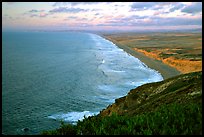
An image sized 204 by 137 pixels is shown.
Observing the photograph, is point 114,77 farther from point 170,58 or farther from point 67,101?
point 170,58

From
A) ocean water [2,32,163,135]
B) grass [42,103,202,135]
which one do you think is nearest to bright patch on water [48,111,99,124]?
ocean water [2,32,163,135]

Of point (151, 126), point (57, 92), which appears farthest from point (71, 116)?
point (151, 126)

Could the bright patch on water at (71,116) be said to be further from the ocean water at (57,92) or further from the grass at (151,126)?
the grass at (151,126)

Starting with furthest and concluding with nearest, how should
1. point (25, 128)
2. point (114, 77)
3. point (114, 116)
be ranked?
1. point (114, 77)
2. point (25, 128)
3. point (114, 116)

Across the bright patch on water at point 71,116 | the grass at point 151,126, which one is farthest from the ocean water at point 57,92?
the grass at point 151,126

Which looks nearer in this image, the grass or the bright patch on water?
the grass

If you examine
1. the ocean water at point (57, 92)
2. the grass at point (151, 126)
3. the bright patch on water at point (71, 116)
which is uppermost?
the grass at point (151, 126)

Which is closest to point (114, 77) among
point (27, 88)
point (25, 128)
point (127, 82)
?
point (127, 82)

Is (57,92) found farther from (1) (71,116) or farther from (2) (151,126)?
(2) (151,126)

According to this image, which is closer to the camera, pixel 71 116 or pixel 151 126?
pixel 151 126

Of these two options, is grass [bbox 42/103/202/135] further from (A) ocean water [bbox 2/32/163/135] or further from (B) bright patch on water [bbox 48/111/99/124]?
(B) bright patch on water [bbox 48/111/99/124]

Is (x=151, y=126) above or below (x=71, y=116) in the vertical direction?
above
